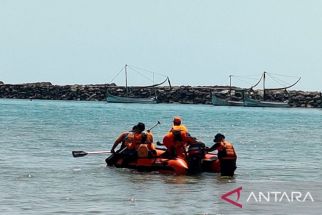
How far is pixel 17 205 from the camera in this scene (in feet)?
72.3

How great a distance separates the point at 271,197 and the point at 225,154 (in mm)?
3379

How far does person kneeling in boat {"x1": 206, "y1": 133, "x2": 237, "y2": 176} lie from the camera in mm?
26641

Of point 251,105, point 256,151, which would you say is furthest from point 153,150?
point 251,105

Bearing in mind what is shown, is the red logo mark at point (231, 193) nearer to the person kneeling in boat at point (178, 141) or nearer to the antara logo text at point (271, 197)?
the antara logo text at point (271, 197)

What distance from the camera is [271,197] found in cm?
2367

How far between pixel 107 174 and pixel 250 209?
26.3 feet

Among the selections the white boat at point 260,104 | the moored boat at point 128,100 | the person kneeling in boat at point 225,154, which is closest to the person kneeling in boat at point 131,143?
the person kneeling in boat at point 225,154

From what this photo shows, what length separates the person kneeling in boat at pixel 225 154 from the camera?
2664 cm

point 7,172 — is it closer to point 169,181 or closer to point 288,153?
point 169,181

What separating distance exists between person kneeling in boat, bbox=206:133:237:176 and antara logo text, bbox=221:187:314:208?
5.62ft

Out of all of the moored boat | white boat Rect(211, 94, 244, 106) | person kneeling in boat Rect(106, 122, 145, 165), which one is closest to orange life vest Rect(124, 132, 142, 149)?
person kneeling in boat Rect(106, 122, 145, 165)

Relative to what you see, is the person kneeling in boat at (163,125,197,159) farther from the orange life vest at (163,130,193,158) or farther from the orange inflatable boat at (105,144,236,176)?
the orange inflatable boat at (105,144,236,176)

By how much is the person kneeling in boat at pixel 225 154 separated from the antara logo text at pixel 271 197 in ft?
5.62

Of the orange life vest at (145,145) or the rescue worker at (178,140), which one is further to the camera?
the orange life vest at (145,145)
